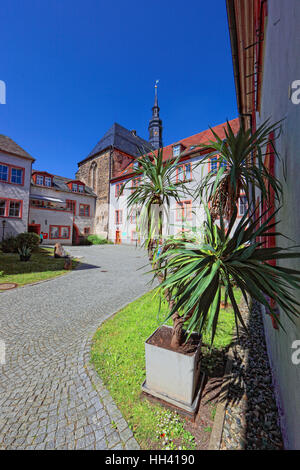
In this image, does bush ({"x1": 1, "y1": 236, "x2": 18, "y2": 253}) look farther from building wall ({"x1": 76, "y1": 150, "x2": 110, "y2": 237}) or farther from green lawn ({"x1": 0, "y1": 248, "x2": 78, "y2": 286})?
building wall ({"x1": 76, "y1": 150, "x2": 110, "y2": 237})

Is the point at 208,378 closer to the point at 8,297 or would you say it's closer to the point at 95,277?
the point at 8,297

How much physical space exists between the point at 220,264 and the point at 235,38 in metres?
5.20

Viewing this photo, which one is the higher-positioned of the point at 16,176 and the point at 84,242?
the point at 16,176

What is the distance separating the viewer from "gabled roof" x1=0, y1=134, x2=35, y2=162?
55.9 ft

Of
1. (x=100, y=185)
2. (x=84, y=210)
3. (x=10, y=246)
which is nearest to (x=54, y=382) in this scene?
(x=10, y=246)

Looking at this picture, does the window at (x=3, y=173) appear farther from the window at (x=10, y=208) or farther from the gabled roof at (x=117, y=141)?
the gabled roof at (x=117, y=141)

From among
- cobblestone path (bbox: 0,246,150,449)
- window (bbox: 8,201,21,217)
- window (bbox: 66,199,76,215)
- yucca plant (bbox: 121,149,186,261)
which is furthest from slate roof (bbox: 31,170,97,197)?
yucca plant (bbox: 121,149,186,261)

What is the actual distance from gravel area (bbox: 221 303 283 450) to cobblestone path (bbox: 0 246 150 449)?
1040 millimetres

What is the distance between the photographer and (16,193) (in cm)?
1753

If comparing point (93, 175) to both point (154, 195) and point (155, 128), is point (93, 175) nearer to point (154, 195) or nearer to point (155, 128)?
point (155, 128)

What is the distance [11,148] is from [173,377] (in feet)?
73.8

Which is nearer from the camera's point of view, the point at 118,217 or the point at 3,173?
the point at 3,173

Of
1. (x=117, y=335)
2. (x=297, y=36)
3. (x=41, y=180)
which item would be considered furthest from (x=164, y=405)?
(x=41, y=180)

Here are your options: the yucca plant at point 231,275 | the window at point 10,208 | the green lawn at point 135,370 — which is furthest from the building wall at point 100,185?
the yucca plant at point 231,275
